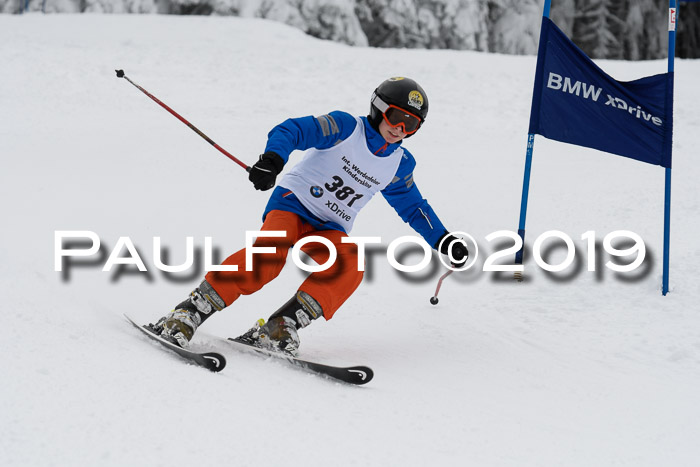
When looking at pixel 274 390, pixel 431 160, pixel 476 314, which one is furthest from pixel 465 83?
pixel 274 390

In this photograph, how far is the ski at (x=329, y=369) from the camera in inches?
116

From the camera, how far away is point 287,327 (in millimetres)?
3209

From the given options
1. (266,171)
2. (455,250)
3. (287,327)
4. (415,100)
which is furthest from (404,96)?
(287,327)

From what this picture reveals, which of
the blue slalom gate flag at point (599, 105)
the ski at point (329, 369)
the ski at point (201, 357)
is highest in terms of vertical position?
the blue slalom gate flag at point (599, 105)

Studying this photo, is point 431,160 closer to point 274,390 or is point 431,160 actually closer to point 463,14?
point 274,390

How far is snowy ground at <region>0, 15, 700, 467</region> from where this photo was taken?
2.25 metres

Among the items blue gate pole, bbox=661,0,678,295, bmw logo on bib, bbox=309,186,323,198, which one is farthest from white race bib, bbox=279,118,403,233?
blue gate pole, bbox=661,0,678,295

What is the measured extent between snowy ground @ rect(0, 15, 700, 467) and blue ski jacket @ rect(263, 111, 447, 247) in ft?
2.20

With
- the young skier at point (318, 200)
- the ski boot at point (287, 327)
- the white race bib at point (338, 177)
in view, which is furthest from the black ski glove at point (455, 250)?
the ski boot at point (287, 327)

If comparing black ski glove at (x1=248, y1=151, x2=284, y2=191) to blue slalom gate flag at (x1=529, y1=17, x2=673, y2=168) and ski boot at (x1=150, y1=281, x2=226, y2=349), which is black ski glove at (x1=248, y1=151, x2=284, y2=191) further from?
blue slalom gate flag at (x1=529, y1=17, x2=673, y2=168)

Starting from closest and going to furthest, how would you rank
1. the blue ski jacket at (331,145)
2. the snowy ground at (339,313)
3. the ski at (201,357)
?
the snowy ground at (339,313)
the ski at (201,357)
the blue ski jacket at (331,145)

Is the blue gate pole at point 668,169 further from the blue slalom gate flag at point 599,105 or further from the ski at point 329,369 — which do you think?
the ski at point 329,369

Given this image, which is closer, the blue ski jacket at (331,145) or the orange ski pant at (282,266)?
the orange ski pant at (282,266)

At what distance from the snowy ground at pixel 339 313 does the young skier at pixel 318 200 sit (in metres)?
0.26
